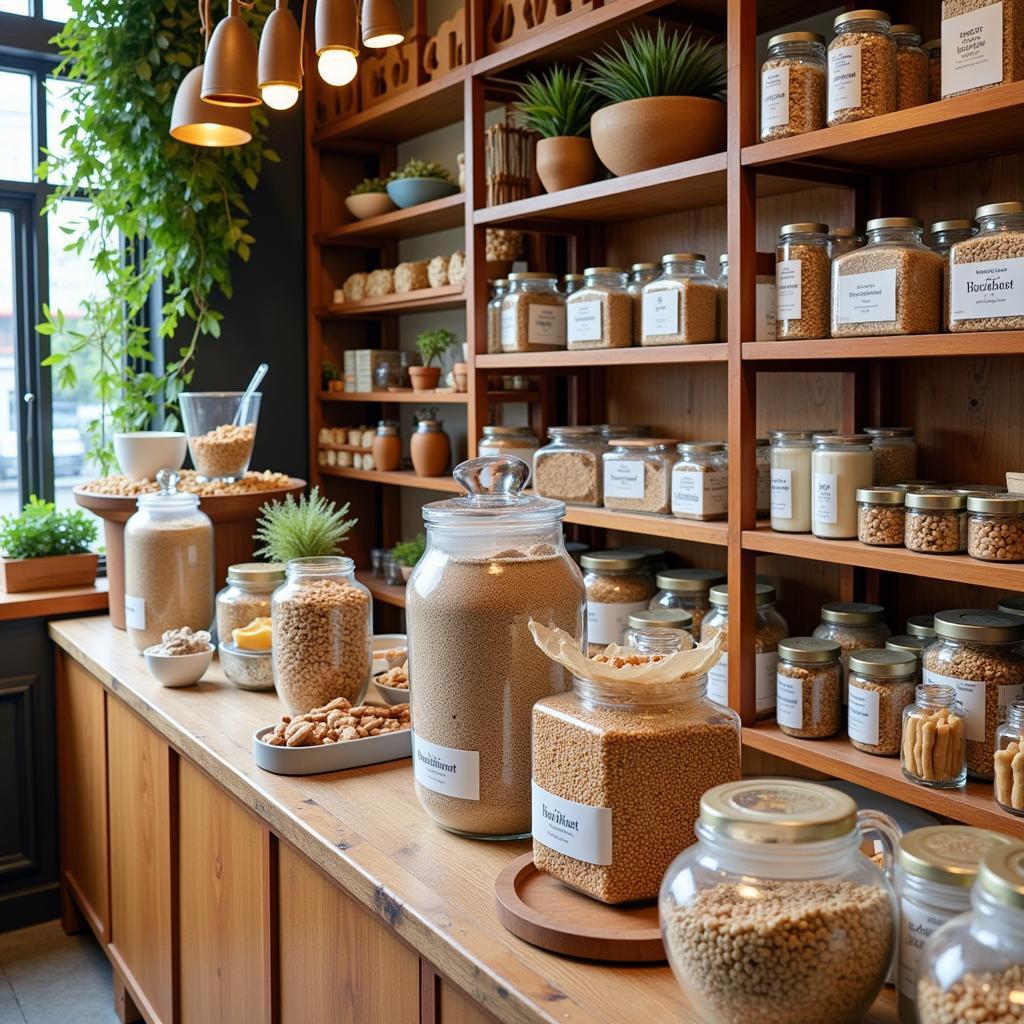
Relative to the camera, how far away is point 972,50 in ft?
5.16

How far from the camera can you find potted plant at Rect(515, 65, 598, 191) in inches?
92.3

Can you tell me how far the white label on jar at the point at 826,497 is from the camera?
6.04ft

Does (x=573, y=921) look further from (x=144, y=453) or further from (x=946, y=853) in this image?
(x=144, y=453)

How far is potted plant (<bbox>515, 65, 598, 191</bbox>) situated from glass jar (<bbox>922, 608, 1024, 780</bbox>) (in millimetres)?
1226

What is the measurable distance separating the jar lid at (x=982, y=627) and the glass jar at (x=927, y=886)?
0.83m

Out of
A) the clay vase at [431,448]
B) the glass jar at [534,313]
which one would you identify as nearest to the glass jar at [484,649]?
the glass jar at [534,313]

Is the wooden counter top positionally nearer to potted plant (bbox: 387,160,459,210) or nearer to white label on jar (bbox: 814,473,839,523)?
white label on jar (bbox: 814,473,839,523)

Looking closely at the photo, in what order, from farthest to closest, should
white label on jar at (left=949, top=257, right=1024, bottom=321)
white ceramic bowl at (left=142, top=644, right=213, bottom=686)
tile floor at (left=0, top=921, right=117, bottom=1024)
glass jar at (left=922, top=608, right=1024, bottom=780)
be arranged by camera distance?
tile floor at (left=0, top=921, right=117, bottom=1024)
white ceramic bowl at (left=142, top=644, right=213, bottom=686)
glass jar at (left=922, top=608, right=1024, bottom=780)
white label on jar at (left=949, top=257, right=1024, bottom=321)

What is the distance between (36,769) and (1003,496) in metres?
2.51

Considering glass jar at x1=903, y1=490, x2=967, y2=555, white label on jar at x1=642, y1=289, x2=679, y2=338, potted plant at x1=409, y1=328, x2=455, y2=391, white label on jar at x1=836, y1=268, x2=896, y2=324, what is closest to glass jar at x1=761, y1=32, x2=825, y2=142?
white label on jar at x1=836, y1=268, x2=896, y2=324

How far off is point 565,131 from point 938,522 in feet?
3.93

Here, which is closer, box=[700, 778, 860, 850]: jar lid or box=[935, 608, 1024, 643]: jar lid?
box=[700, 778, 860, 850]: jar lid

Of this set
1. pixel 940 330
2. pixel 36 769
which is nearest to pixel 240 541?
pixel 36 769

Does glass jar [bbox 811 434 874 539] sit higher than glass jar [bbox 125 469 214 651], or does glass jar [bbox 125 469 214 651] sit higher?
glass jar [bbox 811 434 874 539]
